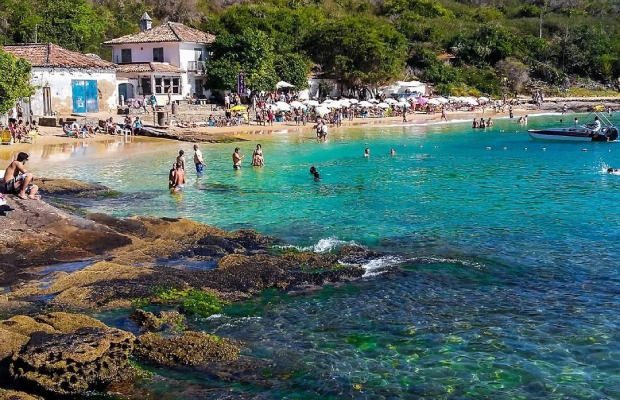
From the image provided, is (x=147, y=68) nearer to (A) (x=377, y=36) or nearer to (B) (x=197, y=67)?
(B) (x=197, y=67)

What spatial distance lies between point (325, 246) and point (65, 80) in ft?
116

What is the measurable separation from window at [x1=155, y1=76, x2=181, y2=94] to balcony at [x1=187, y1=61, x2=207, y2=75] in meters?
1.61

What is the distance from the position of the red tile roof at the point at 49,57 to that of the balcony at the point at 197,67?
10.3 m

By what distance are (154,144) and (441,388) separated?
32888mm

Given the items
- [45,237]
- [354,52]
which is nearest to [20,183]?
[45,237]

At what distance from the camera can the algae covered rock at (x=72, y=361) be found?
27.4ft

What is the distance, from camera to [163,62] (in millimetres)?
56750

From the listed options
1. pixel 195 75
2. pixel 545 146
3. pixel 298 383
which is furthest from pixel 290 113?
pixel 298 383

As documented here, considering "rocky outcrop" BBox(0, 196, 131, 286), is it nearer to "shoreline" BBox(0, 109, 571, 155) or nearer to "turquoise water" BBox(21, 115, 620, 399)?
"turquoise water" BBox(21, 115, 620, 399)

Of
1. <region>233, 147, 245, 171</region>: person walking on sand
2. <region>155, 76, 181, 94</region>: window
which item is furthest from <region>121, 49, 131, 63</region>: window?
<region>233, 147, 245, 171</region>: person walking on sand

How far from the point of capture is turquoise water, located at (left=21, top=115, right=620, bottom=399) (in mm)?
9242

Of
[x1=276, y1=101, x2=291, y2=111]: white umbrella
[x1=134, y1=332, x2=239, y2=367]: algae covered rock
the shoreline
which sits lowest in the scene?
[x1=134, y1=332, x2=239, y2=367]: algae covered rock

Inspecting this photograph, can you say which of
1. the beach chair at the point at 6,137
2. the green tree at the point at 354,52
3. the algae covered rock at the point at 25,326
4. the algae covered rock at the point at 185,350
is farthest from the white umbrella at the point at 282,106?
the algae covered rock at the point at 185,350

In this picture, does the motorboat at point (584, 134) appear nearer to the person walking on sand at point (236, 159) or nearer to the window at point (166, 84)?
the person walking on sand at point (236, 159)
